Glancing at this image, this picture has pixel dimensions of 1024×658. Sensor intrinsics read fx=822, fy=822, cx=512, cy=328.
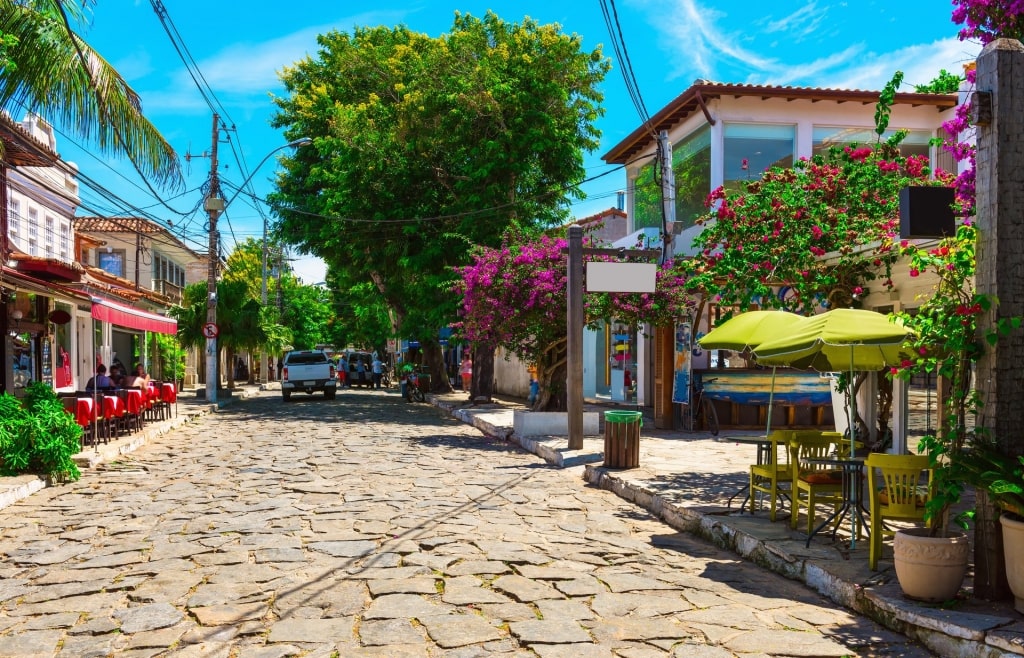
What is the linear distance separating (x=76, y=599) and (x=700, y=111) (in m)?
17.5

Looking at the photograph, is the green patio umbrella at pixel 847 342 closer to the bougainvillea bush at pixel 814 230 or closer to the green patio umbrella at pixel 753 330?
the green patio umbrella at pixel 753 330

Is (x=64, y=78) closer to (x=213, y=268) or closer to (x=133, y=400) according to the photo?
(x=133, y=400)

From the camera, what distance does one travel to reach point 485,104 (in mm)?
23719

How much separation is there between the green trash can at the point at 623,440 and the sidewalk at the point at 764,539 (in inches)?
6.6

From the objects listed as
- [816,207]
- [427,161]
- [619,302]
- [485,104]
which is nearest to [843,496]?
[816,207]

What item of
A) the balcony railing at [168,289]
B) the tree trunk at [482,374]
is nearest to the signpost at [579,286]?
the tree trunk at [482,374]

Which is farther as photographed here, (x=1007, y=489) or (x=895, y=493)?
(x=895, y=493)

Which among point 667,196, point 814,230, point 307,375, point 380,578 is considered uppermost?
point 667,196

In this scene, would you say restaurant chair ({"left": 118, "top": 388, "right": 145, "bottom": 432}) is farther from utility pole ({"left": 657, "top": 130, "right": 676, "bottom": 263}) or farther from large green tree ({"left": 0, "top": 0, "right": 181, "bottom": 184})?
utility pole ({"left": 657, "top": 130, "right": 676, "bottom": 263})

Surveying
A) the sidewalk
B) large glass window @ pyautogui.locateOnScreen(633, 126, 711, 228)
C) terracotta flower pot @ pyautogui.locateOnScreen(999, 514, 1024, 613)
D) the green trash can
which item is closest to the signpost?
the sidewalk

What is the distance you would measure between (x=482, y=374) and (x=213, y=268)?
30.3 feet

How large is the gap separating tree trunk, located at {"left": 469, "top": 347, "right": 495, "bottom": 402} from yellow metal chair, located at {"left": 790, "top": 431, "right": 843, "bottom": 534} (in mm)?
18187

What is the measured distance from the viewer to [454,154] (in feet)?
82.3

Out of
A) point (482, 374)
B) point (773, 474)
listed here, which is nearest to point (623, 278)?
point (773, 474)
